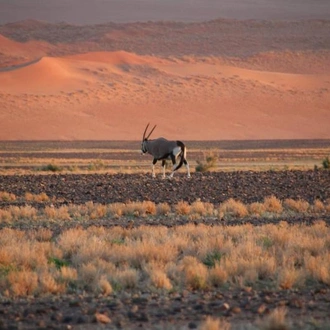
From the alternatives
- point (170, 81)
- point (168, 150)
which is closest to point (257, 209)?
point (168, 150)

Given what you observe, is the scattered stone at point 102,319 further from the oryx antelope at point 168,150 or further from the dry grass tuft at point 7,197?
the oryx antelope at point 168,150

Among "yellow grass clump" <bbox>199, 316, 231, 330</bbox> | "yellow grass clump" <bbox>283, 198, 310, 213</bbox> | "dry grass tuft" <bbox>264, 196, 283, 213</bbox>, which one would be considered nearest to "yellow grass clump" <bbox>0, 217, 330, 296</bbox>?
"yellow grass clump" <bbox>199, 316, 231, 330</bbox>

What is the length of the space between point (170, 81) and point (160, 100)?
10.1m

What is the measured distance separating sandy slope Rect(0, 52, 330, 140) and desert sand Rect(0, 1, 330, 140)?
13 cm

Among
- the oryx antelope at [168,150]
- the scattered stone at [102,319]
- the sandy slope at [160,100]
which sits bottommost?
the scattered stone at [102,319]

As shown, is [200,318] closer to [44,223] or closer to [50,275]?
[50,275]

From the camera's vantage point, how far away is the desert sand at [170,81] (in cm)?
10094

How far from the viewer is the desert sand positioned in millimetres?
100938

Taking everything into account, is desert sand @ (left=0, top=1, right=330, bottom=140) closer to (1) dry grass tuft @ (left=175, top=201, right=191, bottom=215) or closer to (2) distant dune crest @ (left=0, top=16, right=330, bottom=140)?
(2) distant dune crest @ (left=0, top=16, right=330, bottom=140)

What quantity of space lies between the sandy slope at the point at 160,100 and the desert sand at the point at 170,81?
0.13 metres

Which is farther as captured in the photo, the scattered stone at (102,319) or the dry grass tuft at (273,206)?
the dry grass tuft at (273,206)

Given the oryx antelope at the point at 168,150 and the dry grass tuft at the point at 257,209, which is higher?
the oryx antelope at the point at 168,150

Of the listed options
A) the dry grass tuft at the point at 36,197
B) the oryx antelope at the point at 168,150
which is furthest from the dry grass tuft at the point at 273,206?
the oryx antelope at the point at 168,150

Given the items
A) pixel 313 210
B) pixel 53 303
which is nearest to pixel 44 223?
pixel 313 210
